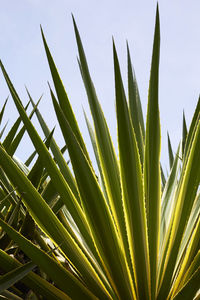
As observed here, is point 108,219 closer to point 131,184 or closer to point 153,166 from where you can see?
point 131,184

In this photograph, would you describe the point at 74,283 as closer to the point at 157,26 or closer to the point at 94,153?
the point at 94,153

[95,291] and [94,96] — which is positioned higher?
[94,96]

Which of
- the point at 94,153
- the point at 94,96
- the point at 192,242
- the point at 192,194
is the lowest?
the point at 192,242

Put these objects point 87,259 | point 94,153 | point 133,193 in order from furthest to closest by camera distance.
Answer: point 94,153 → point 87,259 → point 133,193

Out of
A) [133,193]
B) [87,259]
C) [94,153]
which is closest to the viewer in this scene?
[133,193]

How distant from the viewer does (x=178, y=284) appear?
3.19ft

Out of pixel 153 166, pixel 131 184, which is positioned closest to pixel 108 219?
pixel 131 184

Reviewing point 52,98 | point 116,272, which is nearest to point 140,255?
point 116,272

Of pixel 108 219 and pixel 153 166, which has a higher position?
pixel 153 166

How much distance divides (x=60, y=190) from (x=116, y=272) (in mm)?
240

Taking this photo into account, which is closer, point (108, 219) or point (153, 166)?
point (108, 219)

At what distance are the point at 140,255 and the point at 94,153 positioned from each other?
51 centimetres

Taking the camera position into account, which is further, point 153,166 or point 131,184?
point 153,166

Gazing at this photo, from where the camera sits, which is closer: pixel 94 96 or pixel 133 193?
pixel 133 193
